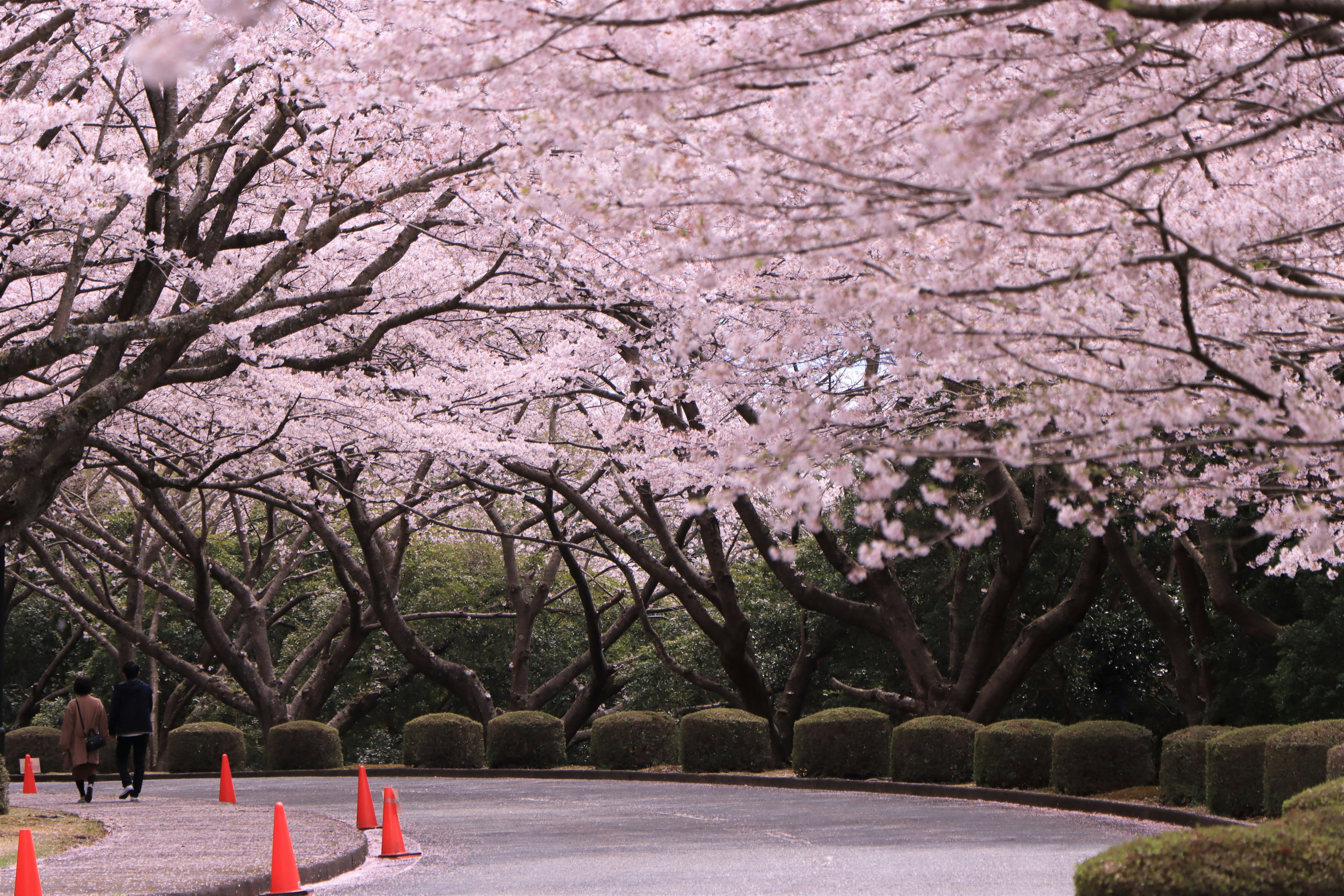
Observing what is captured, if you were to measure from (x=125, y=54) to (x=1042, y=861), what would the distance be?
9.79 metres

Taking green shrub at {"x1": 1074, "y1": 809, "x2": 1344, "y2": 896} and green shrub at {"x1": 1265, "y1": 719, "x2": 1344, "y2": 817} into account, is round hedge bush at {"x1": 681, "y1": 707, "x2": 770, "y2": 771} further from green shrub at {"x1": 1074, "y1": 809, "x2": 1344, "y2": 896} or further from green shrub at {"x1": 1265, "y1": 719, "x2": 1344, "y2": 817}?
green shrub at {"x1": 1074, "y1": 809, "x2": 1344, "y2": 896}

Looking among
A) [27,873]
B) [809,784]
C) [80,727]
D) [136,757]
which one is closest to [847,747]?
→ [809,784]

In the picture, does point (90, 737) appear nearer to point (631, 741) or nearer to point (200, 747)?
point (631, 741)

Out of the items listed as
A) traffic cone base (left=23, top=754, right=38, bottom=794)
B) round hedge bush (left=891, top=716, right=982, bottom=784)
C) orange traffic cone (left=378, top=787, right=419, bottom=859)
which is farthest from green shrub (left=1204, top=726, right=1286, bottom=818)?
traffic cone base (left=23, top=754, right=38, bottom=794)

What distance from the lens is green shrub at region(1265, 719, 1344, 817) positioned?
11914mm

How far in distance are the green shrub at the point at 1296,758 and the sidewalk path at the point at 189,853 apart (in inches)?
311

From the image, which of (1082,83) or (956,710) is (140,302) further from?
(956,710)

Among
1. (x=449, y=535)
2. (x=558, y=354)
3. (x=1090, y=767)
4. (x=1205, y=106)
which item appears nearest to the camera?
(x=1205, y=106)

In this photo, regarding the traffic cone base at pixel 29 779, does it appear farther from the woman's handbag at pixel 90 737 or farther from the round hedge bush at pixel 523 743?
the round hedge bush at pixel 523 743

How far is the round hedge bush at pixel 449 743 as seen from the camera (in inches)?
981

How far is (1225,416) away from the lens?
18.9 feet

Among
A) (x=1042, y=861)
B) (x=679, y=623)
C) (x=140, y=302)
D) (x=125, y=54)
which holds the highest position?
(x=125, y=54)

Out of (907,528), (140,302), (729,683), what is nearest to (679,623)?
(729,683)

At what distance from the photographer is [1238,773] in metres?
13.4
